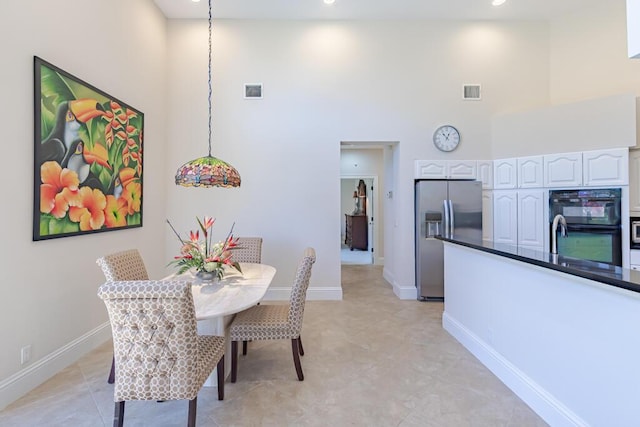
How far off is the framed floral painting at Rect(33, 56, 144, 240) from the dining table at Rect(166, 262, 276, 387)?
1.11 meters

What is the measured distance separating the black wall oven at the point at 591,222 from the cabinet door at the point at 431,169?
1423 millimetres

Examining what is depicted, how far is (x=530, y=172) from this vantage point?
441cm

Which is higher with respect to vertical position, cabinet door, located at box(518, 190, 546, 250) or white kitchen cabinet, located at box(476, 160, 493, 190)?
white kitchen cabinet, located at box(476, 160, 493, 190)

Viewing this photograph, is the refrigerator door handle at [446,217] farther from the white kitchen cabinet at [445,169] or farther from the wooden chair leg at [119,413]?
the wooden chair leg at [119,413]

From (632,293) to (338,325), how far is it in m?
2.73

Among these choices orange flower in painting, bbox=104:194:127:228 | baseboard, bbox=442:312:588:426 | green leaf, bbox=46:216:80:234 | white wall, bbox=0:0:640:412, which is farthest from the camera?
white wall, bbox=0:0:640:412

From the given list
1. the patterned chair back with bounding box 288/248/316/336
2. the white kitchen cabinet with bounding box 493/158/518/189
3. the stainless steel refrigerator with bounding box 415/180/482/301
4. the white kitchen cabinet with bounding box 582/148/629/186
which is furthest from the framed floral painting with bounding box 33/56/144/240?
the white kitchen cabinet with bounding box 582/148/629/186

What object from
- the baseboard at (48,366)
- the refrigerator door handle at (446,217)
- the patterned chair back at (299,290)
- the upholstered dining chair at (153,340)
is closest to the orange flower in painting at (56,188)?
the baseboard at (48,366)

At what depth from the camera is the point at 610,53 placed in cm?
430

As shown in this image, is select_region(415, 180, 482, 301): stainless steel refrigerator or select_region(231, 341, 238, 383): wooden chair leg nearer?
select_region(231, 341, 238, 383): wooden chair leg

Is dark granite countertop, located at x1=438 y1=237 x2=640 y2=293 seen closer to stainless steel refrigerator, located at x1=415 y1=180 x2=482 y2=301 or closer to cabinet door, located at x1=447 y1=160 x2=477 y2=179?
stainless steel refrigerator, located at x1=415 y1=180 x2=482 y2=301

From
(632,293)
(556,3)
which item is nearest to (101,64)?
(632,293)

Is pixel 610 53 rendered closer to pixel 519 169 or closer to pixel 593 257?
pixel 519 169

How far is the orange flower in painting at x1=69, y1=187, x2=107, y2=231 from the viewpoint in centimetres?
284
